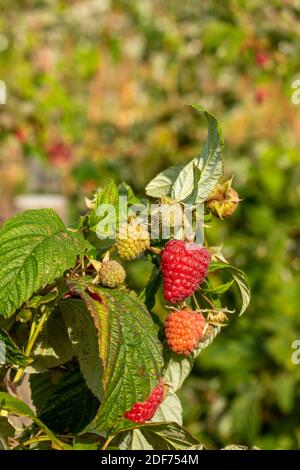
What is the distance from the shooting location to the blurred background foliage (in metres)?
2.57

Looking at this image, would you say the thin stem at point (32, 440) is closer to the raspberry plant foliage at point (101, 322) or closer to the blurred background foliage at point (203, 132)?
the raspberry plant foliage at point (101, 322)

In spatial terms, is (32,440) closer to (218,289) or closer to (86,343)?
(86,343)

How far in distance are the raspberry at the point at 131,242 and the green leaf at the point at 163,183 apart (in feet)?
0.33

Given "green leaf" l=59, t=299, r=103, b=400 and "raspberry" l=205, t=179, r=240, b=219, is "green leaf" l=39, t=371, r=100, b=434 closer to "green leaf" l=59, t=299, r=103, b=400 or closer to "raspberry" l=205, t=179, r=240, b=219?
"green leaf" l=59, t=299, r=103, b=400

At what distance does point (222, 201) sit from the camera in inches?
29.1

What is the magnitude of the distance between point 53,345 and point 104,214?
5.2 inches

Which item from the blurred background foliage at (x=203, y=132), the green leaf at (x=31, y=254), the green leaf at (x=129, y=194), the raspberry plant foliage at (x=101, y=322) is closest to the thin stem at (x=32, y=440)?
the raspberry plant foliage at (x=101, y=322)

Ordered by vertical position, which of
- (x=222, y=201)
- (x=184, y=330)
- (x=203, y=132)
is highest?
(x=203, y=132)

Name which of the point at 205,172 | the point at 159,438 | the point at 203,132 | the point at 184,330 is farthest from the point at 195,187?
the point at 203,132

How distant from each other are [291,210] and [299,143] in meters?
1.38

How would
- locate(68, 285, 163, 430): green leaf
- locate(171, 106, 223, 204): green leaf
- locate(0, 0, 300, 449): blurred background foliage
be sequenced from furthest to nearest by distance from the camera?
locate(0, 0, 300, 449): blurred background foliage, locate(171, 106, 223, 204): green leaf, locate(68, 285, 163, 430): green leaf

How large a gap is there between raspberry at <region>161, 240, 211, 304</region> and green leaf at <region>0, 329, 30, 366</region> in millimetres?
136

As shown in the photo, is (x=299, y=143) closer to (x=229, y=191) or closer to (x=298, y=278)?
(x=298, y=278)

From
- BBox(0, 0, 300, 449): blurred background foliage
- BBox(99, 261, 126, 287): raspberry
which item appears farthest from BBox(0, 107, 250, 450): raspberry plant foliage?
BBox(0, 0, 300, 449): blurred background foliage
